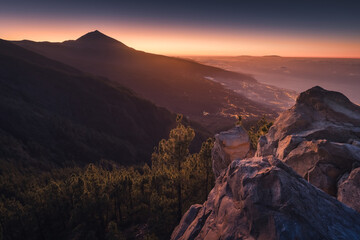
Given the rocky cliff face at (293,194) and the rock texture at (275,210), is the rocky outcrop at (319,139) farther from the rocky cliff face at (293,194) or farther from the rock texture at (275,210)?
the rock texture at (275,210)

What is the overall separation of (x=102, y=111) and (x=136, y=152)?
40.8 metres

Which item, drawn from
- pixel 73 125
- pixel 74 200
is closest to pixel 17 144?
pixel 73 125

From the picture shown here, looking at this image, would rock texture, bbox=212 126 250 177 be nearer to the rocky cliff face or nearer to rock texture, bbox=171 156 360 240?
the rocky cliff face

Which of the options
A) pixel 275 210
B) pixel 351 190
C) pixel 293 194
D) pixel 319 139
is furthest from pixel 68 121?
pixel 351 190

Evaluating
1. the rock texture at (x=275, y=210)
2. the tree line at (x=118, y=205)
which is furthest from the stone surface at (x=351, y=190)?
the tree line at (x=118, y=205)

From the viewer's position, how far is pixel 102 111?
433ft

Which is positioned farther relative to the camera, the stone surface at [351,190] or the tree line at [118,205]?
the tree line at [118,205]

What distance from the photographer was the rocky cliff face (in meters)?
10.4

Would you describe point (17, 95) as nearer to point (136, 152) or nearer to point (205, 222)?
point (136, 152)

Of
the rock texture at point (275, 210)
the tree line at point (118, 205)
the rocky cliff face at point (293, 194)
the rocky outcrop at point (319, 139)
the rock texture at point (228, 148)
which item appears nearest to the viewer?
the rock texture at point (275, 210)

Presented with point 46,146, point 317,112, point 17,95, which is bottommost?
point 46,146

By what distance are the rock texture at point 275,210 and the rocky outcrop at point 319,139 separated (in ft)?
18.1

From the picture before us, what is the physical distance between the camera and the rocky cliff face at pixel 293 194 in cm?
1040

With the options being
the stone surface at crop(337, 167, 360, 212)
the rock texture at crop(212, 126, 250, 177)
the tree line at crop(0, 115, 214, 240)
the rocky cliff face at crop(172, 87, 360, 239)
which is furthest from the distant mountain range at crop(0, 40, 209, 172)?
the stone surface at crop(337, 167, 360, 212)
